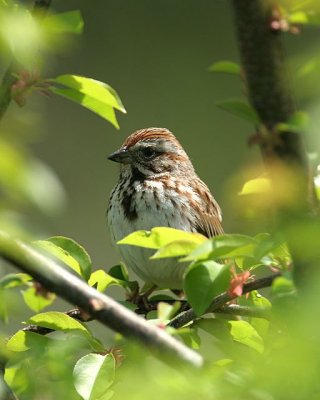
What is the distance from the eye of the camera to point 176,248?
1405mm

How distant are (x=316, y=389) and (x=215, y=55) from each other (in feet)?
20.8

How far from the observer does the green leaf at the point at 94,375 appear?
1605mm

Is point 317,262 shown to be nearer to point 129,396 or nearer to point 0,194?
point 129,396

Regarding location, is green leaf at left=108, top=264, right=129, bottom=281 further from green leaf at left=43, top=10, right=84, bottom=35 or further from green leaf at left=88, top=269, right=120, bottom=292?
green leaf at left=43, top=10, right=84, bottom=35

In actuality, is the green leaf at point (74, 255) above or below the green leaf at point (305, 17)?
below

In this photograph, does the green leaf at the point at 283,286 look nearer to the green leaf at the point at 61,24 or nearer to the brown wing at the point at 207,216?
the green leaf at the point at 61,24

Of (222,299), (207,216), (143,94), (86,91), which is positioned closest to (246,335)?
(222,299)

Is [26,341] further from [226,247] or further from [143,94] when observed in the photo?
[143,94]

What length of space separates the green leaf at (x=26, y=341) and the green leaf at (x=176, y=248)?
0.38 meters

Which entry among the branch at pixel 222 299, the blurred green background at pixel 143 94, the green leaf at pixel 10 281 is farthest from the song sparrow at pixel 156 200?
the blurred green background at pixel 143 94

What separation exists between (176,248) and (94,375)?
35 centimetres

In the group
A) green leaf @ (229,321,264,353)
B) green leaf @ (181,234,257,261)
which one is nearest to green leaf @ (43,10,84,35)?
green leaf @ (181,234,257,261)

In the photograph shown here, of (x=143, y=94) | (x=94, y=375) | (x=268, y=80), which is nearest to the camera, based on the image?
(x=268, y=80)

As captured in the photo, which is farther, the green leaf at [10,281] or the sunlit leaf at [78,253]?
the sunlit leaf at [78,253]
